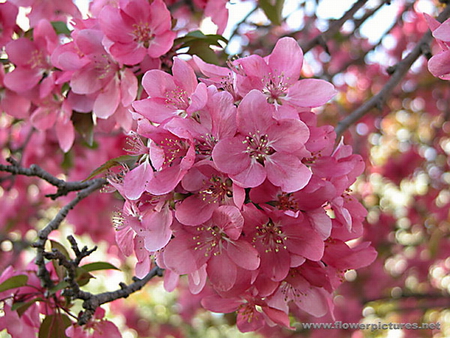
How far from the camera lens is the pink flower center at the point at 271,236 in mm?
958

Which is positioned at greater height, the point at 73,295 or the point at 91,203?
the point at 73,295

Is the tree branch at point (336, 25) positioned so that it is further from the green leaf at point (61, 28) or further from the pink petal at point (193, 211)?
the pink petal at point (193, 211)

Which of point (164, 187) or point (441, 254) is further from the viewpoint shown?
point (441, 254)

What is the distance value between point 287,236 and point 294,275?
0.13 meters

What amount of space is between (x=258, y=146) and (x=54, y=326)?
793mm

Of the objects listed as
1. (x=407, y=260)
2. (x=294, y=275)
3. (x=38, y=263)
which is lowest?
(x=407, y=260)

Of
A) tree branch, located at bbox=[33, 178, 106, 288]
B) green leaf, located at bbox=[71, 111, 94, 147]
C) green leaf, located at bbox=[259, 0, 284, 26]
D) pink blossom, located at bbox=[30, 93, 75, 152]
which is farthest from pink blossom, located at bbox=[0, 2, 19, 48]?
green leaf, located at bbox=[259, 0, 284, 26]

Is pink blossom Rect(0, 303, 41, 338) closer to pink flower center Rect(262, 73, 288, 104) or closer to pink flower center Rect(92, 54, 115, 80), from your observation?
pink flower center Rect(92, 54, 115, 80)

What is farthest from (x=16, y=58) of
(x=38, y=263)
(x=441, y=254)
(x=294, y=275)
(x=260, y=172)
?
(x=441, y=254)

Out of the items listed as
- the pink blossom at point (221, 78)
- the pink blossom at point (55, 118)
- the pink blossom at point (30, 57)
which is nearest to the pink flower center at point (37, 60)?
the pink blossom at point (30, 57)

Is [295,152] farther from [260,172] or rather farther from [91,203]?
[91,203]

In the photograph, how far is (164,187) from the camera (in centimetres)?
92

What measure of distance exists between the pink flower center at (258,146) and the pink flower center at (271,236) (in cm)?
14

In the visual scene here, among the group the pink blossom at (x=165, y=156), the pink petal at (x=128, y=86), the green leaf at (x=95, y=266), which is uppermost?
the pink blossom at (x=165, y=156)
